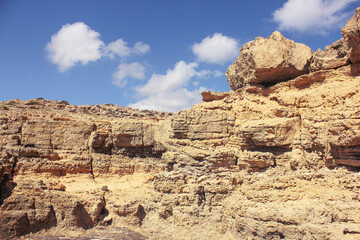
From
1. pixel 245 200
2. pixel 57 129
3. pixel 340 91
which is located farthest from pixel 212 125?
pixel 57 129

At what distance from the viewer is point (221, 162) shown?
501 inches

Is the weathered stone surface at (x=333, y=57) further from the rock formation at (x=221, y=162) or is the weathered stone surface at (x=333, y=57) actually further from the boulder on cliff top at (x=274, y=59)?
the boulder on cliff top at (x=274, y=59)

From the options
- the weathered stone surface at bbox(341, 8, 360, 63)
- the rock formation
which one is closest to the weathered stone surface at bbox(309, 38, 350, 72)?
the rock formation

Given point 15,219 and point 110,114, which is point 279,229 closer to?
point 15,219

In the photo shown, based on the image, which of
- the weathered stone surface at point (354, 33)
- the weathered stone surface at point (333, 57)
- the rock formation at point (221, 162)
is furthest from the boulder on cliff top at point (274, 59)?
the weathered stone surface at point (354, 33)

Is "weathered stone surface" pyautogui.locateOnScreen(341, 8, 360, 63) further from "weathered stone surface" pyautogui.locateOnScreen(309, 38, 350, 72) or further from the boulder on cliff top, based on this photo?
the boulder on cliff top

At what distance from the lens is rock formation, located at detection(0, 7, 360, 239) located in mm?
9805

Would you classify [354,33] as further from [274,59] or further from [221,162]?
[221,162]

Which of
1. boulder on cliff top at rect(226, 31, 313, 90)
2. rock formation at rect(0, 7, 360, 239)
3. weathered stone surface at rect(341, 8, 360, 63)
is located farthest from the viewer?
boulder on cliff top at rect(226, 31, 313, 90)

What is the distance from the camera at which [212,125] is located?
45.2 ft

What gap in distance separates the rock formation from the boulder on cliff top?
0.05 m

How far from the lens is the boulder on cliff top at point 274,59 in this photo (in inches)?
512

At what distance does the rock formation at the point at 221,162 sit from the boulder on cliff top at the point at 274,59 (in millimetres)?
46

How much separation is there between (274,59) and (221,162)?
16.1 feet
